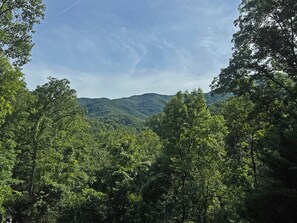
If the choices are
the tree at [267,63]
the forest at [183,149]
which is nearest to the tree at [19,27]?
the forest at [183,149]

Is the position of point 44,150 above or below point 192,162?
above

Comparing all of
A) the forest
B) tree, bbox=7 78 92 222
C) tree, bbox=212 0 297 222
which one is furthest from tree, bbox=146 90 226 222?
tree, bbox=7 78 92 222

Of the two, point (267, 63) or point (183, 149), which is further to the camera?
point (183, 149)

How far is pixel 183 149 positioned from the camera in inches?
933

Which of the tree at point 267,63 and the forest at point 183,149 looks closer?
the forest at point 183,149

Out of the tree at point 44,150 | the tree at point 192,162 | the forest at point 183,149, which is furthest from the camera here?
the tree at point 44,150

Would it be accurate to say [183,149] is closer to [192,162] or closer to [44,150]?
[192,162]

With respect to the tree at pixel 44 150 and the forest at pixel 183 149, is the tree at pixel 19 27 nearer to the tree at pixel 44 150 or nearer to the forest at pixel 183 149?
the forest at pixel 183 149

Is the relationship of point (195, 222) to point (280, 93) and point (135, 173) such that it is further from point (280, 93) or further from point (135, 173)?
point (280, 93)

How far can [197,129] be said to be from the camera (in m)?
23.1

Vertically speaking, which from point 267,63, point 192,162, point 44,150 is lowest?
point 192,162

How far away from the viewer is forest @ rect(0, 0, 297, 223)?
1471 cm

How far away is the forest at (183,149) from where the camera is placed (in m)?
14.7

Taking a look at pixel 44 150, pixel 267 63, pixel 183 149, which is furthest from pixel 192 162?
pixel 44 150
